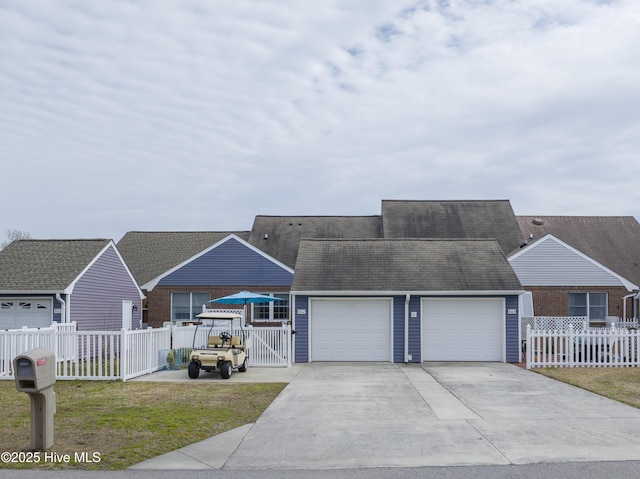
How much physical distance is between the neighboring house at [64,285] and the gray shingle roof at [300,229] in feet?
28.8

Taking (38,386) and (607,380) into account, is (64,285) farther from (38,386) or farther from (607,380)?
(607,380)

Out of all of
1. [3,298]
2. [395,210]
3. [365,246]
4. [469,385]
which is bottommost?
[469,385]

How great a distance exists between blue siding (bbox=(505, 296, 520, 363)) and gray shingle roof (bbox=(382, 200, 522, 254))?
1274cm

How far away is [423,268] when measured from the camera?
22.8 meters

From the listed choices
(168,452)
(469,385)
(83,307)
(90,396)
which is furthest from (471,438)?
(83,307)

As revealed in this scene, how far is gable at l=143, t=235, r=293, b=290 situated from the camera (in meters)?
29.2

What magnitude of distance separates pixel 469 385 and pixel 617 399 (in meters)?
3.28

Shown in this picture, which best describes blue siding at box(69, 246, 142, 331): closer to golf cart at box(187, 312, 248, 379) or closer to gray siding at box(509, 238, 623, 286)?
golf cart at box(187, 312, 248, 379)

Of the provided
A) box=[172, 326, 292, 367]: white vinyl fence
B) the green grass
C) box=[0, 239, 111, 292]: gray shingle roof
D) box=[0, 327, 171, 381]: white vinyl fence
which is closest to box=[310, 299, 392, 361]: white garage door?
box=[172, 326, 292, 367]: white vinyl fence

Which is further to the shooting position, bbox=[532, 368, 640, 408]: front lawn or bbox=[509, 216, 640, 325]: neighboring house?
bbox=[509, 216, 640, 325]: neighboring house

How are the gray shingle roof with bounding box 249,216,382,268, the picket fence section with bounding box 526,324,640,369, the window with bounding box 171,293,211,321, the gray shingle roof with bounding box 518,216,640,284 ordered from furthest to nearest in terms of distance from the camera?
the gray shingle roof with bounding box 518,216,640,284 < the gray shingle roof with bounding box 249,216,382,268 < the window with bounding box 171,293,211,321 < the picket fence section with bounding box 526,324,640,369

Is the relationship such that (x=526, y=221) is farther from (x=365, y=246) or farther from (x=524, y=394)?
(x=524, y=394)

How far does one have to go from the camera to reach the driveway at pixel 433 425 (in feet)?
27.1

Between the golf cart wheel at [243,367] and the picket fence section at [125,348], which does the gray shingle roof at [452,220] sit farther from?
the golf cart wheel at [243,367]
